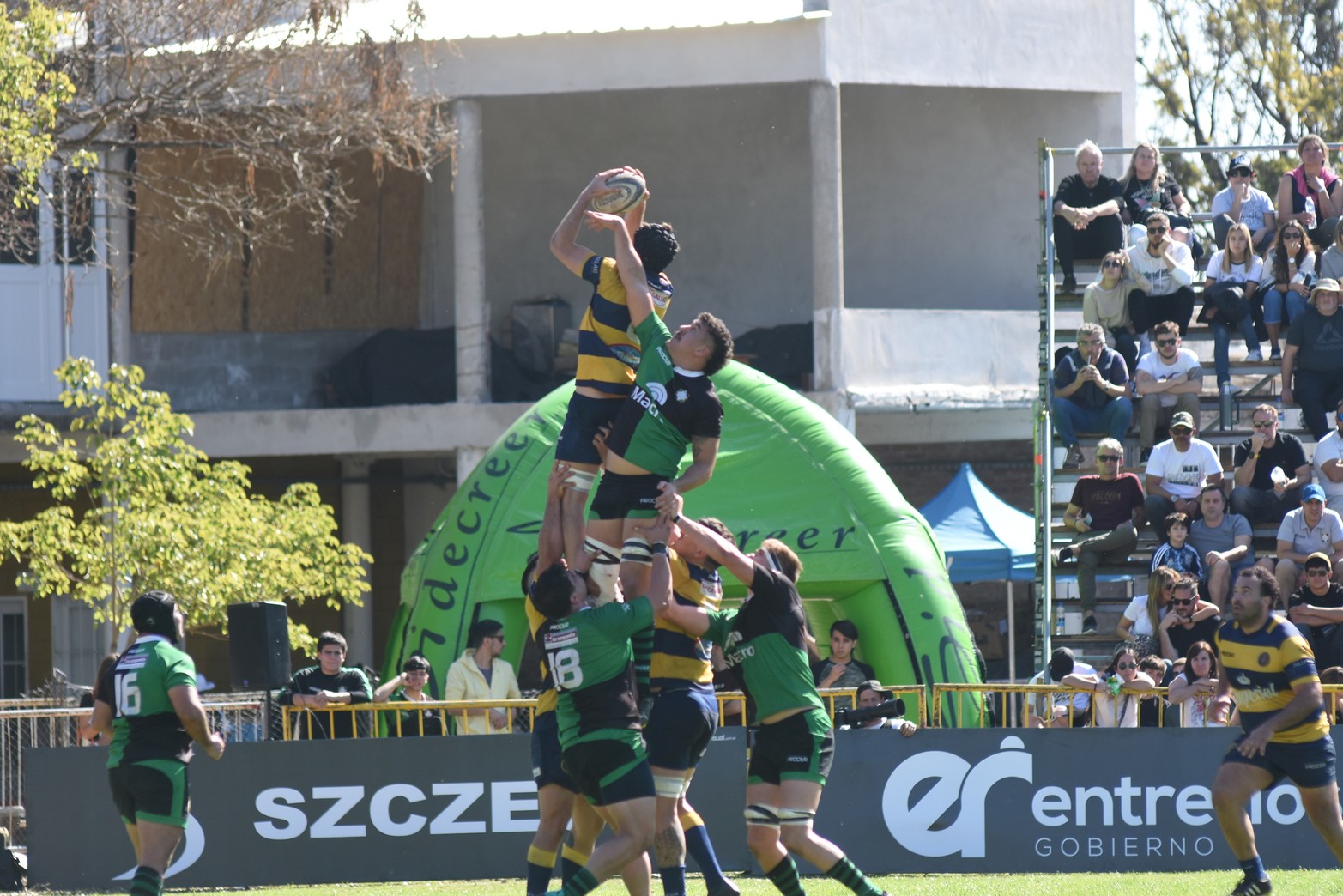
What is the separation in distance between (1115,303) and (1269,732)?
28.6 feet

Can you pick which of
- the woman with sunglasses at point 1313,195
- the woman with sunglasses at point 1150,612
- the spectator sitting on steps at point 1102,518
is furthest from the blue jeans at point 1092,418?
the woman with sunglasses at point 1313,195

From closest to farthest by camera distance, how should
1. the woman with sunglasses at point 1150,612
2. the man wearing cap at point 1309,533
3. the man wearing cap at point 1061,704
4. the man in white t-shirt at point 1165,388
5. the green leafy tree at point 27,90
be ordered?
the man wearing cap at point 1061,704 → the green leafy tree at point 27,90 → the woman with sunglasses at point 1150,612 → the man wearing cap at point 1309,533 → the man in white t-shirt at point 1165,388

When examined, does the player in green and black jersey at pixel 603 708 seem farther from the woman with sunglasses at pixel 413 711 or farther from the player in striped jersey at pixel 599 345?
the woman with sunglasses at pixel 413 711

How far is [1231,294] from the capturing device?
17484 mm

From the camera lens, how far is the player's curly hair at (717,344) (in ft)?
28.8

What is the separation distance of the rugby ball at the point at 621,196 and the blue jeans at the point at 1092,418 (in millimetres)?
8438

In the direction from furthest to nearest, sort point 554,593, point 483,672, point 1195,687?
point 483,672 → point 1195,687 → point 554,593

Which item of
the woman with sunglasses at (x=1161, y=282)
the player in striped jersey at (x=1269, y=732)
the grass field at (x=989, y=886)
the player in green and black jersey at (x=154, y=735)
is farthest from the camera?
the woman with sunglasses at (x=1161, y=282)

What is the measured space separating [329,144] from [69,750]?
890cm

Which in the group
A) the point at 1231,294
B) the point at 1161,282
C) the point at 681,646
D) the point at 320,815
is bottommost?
the point at 320,815

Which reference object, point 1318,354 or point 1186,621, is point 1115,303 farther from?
point 1186,621

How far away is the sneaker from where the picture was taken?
30.3ft

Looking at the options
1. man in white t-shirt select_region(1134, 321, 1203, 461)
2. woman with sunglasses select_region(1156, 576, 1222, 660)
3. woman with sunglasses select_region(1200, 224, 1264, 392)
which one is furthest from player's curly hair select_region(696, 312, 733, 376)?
woman with sunglasses select_region(1200, 224, 1264, 392)

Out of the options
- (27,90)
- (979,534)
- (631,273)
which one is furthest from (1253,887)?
(979,534)
